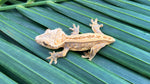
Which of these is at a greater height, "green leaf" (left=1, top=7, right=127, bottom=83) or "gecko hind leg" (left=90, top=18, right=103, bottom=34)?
"gecko hind leg" (left=90, top=18, right=103, bottom=34)

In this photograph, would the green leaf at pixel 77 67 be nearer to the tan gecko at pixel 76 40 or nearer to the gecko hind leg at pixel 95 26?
the tan gecko at pixel 76 40

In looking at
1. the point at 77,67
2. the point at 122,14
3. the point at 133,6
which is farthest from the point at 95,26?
the point at 133,6

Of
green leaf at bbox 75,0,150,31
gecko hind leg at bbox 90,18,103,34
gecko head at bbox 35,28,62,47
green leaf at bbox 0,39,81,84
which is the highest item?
green leaf at bbox 75,0,150,31

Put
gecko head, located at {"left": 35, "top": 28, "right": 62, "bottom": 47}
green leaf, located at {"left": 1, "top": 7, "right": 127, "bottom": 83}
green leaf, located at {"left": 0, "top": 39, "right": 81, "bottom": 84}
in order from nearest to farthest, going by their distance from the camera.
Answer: green leaf, located at {"left": 0, "top": 39, "right": 81, "bottom": 84}
green leaf, located at {"left": 1, "top": 7, "right": 127, "bottom": 83}
gecko head, located at {"left": 35, "top": 28, "right": 62, "bottom": 47}

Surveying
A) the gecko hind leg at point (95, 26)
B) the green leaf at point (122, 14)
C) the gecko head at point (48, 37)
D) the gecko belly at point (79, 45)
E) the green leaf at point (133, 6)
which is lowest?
the gecko belly at point (79, 45)

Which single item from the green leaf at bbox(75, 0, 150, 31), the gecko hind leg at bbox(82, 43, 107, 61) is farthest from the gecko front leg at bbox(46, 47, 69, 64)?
the green leaf at bbox(75, 0, 150, 31)

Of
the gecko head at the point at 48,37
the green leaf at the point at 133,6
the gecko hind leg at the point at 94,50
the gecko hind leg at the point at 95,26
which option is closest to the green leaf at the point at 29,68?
the gecko head at the point at 48,37

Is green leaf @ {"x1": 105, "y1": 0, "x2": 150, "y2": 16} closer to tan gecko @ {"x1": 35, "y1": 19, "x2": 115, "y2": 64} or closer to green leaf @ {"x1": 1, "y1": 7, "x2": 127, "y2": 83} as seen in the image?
tan gecko @ {"x1": 35, "y1": 19, "x2": 115, "y2": 64}

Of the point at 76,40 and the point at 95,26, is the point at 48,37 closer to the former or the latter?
the point at 76,40
